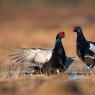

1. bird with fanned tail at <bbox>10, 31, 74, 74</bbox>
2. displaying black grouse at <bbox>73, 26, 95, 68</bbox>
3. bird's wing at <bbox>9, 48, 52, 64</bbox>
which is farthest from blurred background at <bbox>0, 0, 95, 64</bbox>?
displaying black grouse at <bbox>73, 26, 95, 68</bbox>

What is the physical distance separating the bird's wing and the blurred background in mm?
1681

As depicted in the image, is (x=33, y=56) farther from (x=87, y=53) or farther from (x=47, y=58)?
(x=87, y=53)

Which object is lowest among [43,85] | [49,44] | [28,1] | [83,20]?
[43,85]

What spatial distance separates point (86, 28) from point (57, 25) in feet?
8.09

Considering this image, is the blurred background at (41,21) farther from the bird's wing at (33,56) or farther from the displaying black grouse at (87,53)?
the displaying black grouse at (87,53)

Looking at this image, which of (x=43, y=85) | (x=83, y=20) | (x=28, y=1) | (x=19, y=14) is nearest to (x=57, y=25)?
(x=83, y=20)

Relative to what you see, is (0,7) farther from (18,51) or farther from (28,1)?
(18,51)

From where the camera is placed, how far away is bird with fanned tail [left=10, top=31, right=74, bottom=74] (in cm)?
1489

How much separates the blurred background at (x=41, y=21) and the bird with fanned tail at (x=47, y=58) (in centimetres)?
178

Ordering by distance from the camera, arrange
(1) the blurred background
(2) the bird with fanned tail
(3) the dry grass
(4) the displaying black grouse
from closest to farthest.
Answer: (3) the dry grass, (2) the bird with fanned tail, (4) the displaying black grouse, (1) the blurred background

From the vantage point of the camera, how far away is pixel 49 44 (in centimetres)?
2284

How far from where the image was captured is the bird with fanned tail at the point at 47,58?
48.9 ft

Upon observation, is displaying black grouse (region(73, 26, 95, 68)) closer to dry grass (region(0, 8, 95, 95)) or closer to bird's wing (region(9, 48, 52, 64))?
dry grass (region(0, 8, 95, 95))

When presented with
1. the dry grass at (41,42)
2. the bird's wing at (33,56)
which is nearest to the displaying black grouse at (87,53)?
the dry grass at (41,42)
